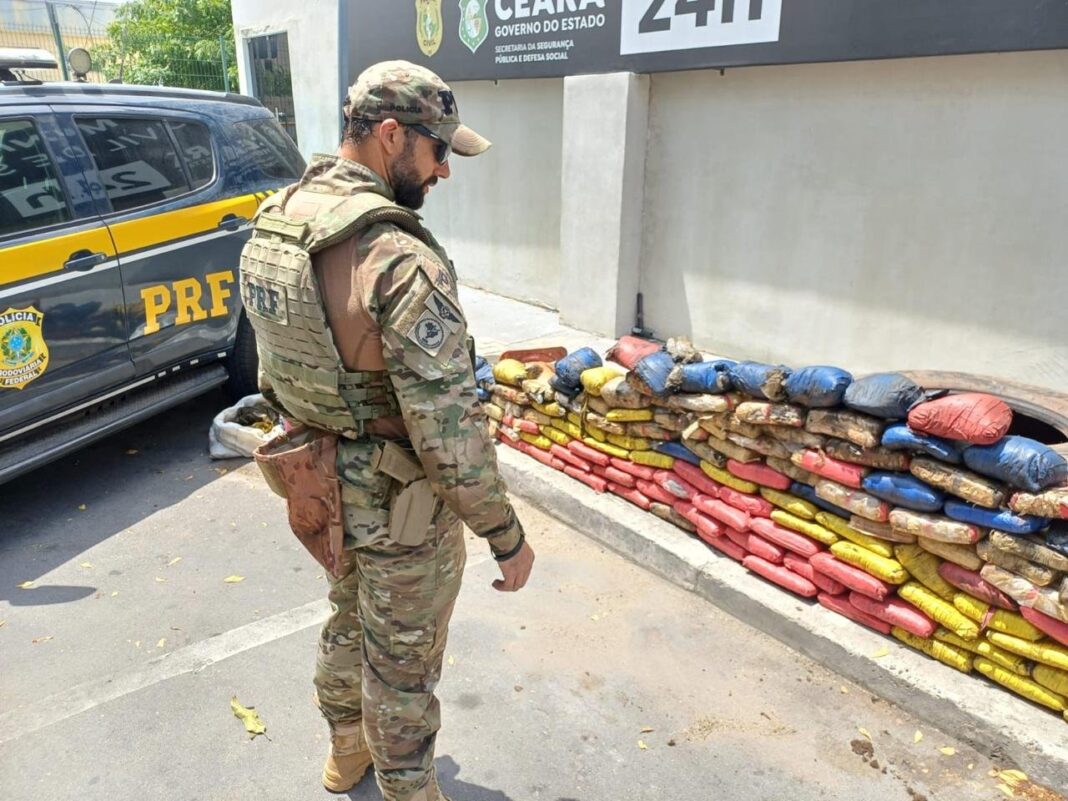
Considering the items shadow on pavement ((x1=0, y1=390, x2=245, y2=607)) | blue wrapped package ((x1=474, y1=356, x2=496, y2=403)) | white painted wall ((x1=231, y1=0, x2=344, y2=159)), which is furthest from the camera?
white painted wall ((x1=231, y1=0, x2=344, y2=159))

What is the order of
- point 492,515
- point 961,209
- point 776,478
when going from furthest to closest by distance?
point 961,209, point 776,478, point 492,515

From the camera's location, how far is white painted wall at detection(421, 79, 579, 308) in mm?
7051

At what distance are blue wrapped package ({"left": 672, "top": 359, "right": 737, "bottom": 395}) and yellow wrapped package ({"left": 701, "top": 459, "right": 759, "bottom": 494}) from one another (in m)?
0.35

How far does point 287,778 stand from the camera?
251 centimetres

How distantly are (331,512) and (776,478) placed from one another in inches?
75.0

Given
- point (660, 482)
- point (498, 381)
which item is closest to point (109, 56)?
point (498, 381)

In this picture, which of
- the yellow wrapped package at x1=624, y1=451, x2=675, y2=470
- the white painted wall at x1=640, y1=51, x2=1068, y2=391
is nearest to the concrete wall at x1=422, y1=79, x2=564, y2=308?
the white painted wall at x1=640, y1=51, x2=1068, y2=391

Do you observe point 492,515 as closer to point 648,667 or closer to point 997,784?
point 648,667

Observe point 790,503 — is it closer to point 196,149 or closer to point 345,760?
point 345,760

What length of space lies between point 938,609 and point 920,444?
567mm

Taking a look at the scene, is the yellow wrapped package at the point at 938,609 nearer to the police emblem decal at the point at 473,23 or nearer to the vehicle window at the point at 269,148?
the vehicle window at the point at 269,148

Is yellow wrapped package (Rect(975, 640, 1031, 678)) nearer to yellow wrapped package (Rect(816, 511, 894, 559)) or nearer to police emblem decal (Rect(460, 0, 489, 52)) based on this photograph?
yellow wrapped package (Rect(816, 511, 894, 559))

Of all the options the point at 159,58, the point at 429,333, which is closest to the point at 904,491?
the point at 429,333

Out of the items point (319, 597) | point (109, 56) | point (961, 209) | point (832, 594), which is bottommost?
point (319, 597)
